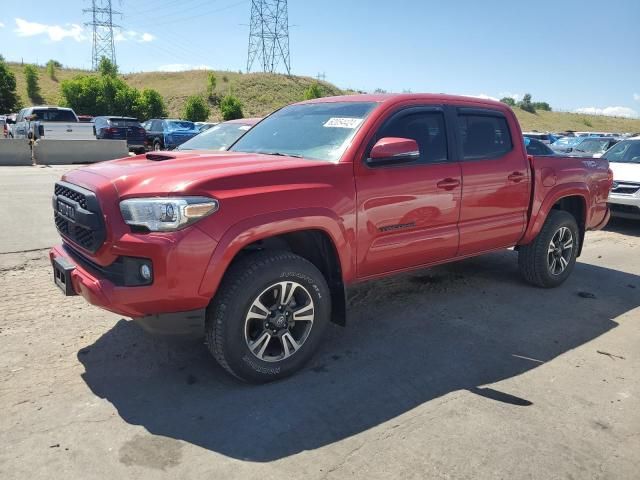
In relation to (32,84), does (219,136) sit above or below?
below

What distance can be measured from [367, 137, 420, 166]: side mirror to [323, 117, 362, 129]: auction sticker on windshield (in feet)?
0.93

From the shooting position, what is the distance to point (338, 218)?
366 cm

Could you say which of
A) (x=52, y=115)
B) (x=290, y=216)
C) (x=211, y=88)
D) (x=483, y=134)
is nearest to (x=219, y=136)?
(x=483, y=134)

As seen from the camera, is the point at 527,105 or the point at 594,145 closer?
the point at 594,145

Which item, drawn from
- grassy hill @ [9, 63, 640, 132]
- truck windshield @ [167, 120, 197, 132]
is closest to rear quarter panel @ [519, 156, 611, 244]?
truck windshield @ [167, 120, 197, 132]

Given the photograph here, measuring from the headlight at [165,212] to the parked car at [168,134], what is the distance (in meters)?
21.2

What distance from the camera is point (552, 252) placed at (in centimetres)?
573

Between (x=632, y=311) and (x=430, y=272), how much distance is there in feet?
6.81

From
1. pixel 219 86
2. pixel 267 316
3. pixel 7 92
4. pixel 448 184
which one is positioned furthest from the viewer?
pixel 219 86

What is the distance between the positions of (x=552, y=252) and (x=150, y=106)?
49.3m

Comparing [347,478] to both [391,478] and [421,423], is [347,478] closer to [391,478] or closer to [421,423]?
[391,478]

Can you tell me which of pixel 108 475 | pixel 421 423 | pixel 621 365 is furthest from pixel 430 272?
pixel 108 475

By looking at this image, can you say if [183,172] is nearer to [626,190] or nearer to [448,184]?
[448,184]

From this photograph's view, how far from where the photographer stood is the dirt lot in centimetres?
274
